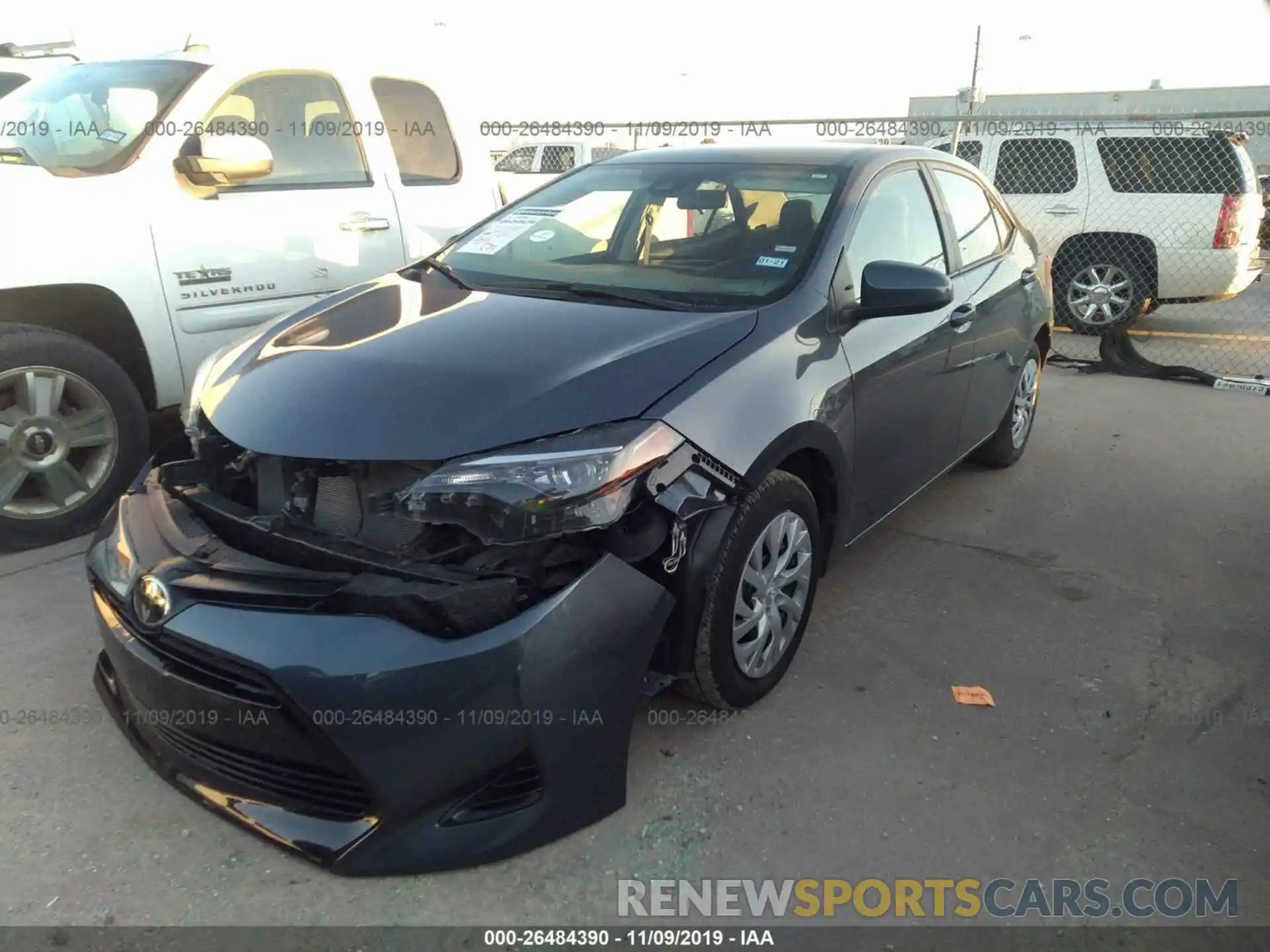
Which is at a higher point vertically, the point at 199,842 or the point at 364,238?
the point at 364,238

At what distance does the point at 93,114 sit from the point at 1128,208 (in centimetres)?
847

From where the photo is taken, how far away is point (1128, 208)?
29.2 feet

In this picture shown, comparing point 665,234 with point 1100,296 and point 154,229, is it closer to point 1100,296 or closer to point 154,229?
point 154,229

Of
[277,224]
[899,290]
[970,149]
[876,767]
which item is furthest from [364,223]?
[970,149]

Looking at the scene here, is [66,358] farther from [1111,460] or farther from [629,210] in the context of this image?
[1111,460]

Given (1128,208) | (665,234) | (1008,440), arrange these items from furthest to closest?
1. (1128,208)
2. (1008,440)
3. (665,234)

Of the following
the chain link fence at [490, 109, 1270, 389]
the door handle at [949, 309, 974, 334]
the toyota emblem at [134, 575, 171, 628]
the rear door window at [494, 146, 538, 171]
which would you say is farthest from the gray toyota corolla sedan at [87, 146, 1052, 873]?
the rear door window at [494, 146, 538, 171]

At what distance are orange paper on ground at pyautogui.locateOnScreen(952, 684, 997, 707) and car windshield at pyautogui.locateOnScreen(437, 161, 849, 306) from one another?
55.8 inches

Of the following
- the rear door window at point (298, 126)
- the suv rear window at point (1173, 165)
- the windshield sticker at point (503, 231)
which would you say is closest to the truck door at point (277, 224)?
the rear door window at point (298, 126)

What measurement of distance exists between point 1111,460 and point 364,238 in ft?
14.2

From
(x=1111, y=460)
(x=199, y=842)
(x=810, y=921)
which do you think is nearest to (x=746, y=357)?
(x=810, y=921)

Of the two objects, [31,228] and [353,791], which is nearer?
[353,791]

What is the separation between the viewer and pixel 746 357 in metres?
2.66

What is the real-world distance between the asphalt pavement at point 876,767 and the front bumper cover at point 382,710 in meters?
0.16
